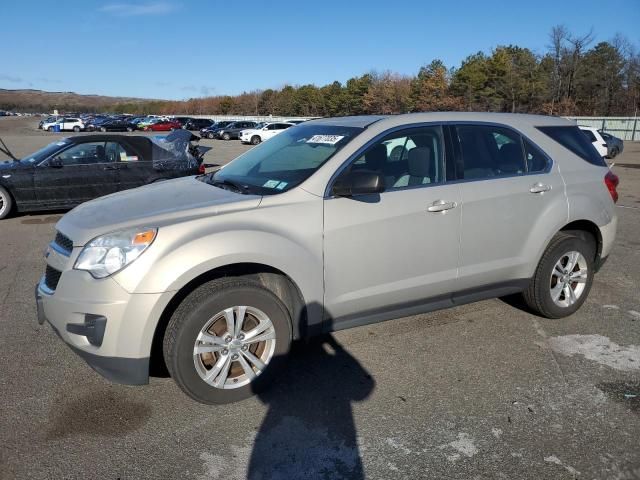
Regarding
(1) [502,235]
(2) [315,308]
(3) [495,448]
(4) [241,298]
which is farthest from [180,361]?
(1) [502,235]

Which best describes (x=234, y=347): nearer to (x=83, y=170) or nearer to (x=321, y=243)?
(x=321, y=243)

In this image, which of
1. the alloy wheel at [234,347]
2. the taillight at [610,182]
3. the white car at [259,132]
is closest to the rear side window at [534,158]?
the taillight at [610,182]

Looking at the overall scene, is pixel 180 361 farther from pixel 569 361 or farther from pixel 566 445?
pixel 569 361

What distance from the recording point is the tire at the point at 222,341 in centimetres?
292

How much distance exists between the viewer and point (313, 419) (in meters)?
3.02

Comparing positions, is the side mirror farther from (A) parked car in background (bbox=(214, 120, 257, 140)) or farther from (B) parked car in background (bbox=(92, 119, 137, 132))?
(B) parked car in background (bbox=(92, 119, 137, 132))

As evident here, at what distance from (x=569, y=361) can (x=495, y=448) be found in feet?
4.49

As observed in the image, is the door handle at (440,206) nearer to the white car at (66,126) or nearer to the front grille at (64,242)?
the front grille at (64,242)

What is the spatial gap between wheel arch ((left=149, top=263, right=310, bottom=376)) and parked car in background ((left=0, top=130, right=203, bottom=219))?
6.98 m

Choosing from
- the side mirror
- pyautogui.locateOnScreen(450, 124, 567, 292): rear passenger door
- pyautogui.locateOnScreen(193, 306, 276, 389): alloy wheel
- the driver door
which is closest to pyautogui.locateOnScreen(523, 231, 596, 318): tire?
pyautogui.locateOnScreen(450, 124, 567, 292): rear passenger door

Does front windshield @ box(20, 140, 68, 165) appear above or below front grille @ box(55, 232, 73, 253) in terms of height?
above

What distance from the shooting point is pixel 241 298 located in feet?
9.91

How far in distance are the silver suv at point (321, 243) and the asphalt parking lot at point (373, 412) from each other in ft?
0.92

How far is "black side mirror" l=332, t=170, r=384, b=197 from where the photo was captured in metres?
3.24
